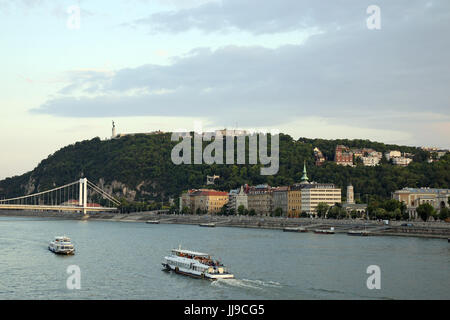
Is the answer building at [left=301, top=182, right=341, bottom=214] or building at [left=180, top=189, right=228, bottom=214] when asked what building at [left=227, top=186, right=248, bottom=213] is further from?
building at [left=301, top=182, right=341, bottom=214]

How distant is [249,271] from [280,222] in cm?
5480

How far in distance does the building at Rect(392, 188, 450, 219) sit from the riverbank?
831 inches

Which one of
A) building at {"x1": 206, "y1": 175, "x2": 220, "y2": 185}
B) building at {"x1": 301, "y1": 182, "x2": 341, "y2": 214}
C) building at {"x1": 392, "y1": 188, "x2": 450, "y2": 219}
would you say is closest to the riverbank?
building at {"x1": 301, "y1": 182, "x2": 341, "y2": 214}

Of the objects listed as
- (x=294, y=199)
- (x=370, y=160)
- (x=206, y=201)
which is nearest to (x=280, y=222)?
(x=294, y=199)

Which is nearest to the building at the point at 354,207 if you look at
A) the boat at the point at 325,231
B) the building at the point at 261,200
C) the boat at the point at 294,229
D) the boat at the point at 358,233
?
the building at the point at 261,200

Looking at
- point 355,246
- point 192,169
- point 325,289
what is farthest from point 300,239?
point 192,169

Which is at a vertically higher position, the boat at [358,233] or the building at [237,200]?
the building at [237,200]

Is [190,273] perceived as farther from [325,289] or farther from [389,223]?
[389,223]

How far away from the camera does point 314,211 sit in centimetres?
11475

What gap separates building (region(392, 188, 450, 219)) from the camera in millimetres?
106188

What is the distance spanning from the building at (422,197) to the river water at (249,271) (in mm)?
44536

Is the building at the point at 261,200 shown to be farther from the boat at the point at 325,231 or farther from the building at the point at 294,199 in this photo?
the boat at the point at 325,231

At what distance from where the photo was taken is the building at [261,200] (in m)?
130
